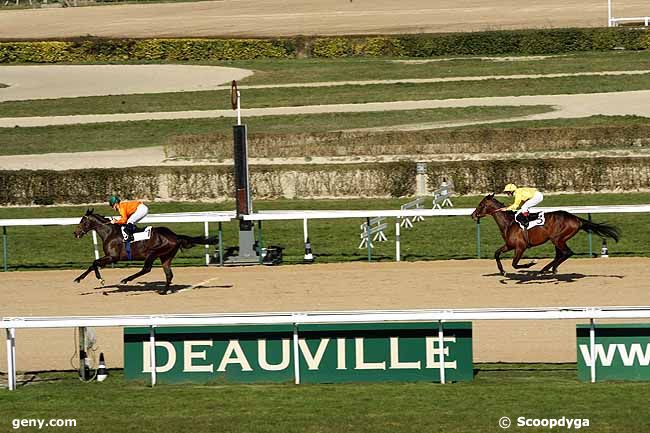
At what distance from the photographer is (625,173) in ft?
93.2

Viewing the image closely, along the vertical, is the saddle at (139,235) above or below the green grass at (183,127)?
below

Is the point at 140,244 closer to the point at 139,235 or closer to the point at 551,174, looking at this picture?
the point at 139,235

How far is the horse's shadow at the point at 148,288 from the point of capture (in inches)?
847

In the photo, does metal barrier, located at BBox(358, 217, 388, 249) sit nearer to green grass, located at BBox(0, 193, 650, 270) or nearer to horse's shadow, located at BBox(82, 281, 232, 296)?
green grass, located at BBox(0, 193, 650, 270)

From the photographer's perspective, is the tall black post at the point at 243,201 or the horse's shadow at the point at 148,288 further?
the tall black post at the point at 243,201

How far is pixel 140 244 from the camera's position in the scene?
826 inches

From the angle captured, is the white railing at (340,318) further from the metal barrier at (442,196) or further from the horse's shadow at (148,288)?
the metal barrier at (442,196)

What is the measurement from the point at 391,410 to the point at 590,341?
2.35 meters

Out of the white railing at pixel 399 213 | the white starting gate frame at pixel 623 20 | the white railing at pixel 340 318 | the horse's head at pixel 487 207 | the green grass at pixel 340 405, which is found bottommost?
the green grass at pixel 340 405

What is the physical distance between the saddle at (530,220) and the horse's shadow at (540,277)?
0.82 metres

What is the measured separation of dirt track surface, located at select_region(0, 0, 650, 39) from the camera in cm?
5456

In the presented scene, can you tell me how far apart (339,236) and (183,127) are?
12.4 metres

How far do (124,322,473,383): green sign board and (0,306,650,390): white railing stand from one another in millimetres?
122

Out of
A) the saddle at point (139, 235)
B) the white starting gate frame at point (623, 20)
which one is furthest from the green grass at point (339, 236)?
the white starting gate frame at point (623, 20)
